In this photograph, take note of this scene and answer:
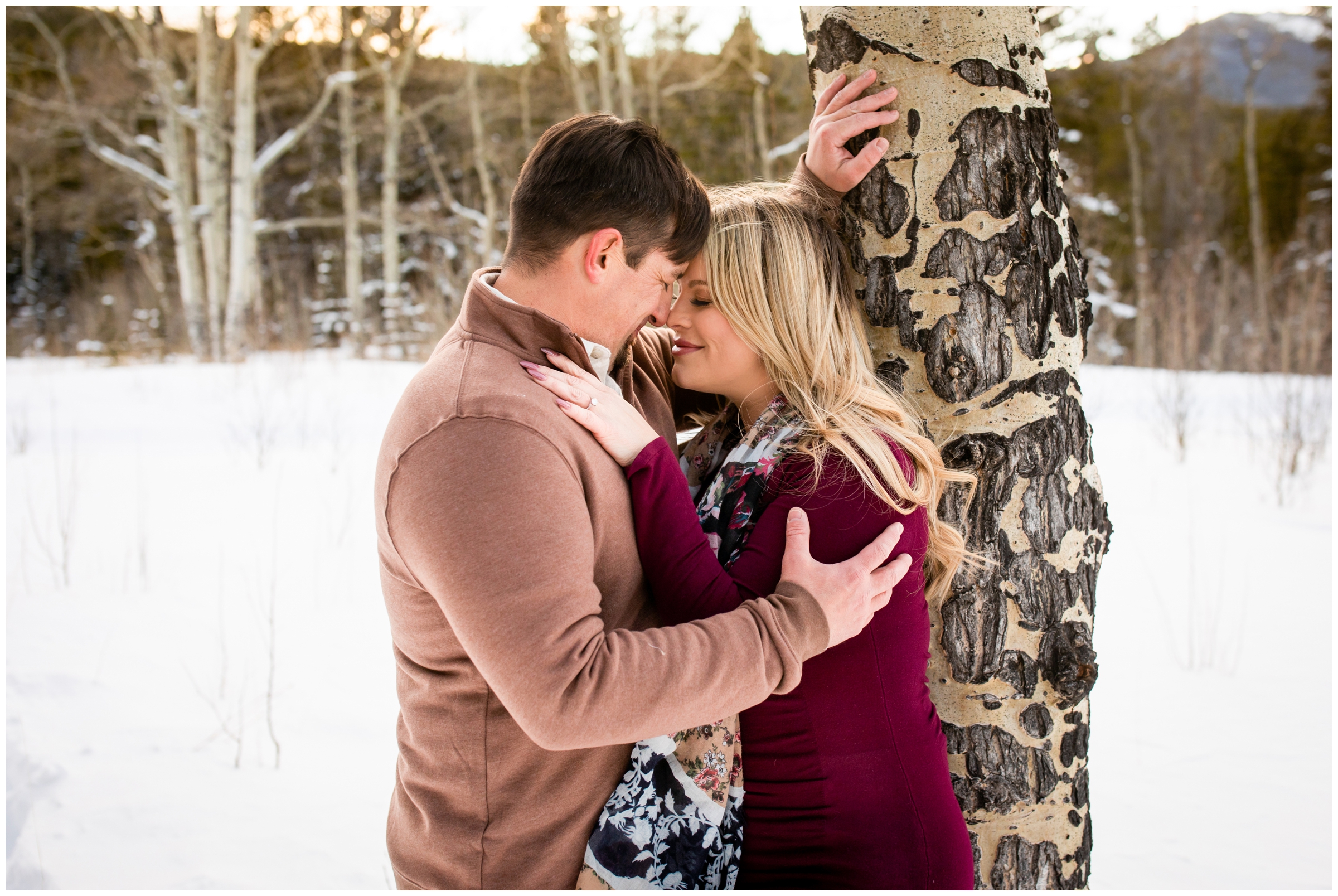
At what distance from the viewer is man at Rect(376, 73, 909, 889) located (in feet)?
4.04

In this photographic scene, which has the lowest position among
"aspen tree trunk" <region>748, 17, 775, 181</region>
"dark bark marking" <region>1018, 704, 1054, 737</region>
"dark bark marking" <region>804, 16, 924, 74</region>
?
"dark bark marking" <region>1018, 704, 1054, 737</region>

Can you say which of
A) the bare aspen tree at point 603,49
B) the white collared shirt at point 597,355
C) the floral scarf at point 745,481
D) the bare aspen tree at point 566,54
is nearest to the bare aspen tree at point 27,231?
the bare aspen tree at point 566,54

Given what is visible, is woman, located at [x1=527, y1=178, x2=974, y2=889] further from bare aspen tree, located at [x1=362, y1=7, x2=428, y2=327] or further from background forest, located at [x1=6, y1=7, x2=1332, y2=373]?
bare aspen tree, located at [x1=362, y1=7, x2=428, y2=327]

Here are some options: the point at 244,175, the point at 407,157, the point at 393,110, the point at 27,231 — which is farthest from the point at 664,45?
the point at 27,231

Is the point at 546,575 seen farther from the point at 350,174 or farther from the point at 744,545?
the point at 350,174

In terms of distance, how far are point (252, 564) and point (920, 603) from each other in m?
4.50

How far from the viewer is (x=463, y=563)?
48.4 inches

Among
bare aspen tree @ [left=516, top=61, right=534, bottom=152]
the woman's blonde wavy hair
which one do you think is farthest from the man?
bare aspen tree @ [left=516, top=61, right=534, bottom=152]

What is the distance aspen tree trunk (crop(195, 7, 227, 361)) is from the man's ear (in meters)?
12.0

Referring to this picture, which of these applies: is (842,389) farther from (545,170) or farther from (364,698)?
A: (364,698)

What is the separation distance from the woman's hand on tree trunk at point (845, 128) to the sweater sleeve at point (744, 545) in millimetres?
652

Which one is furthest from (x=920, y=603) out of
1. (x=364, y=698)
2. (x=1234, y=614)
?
(x=1234, y=614)

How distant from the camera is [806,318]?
178 centimetres

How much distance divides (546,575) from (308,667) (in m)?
3.37
